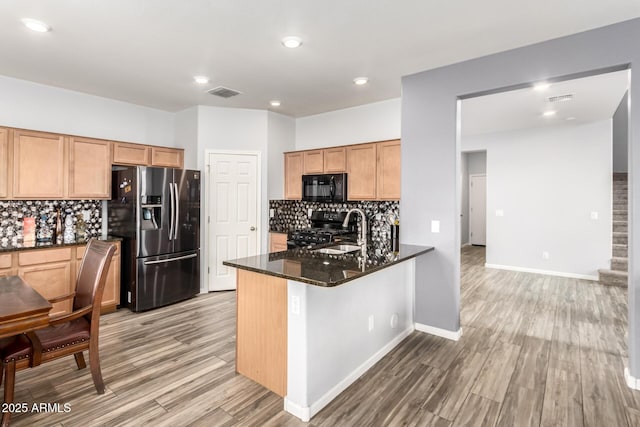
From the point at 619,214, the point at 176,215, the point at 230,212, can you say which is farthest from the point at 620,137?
the point at 176,215

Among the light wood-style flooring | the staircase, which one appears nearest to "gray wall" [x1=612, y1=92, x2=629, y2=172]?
the staircase

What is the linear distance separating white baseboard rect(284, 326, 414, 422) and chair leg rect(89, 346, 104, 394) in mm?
1359

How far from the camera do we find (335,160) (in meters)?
4.91

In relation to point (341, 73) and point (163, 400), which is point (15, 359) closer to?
point (163, 400)

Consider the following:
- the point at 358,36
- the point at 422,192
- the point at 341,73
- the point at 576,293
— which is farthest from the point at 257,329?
the point at 576,293

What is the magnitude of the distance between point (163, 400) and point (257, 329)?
785 mm

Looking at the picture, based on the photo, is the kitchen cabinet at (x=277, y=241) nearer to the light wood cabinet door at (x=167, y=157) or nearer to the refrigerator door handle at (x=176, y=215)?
the refrigerator door handle at (x=176, y=215)

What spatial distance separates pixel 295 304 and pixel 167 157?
12.4 ft

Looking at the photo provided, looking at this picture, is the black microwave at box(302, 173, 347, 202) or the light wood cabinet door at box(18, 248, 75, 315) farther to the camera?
the black microwave at box(302, 173, 347, 202)

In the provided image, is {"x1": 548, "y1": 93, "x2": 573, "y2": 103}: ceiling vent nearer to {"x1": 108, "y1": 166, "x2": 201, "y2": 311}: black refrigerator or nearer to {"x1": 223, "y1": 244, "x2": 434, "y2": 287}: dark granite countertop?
{"x1": 223, "y1": 244, "x2": 434, "y2": 287}: dark granite countertop

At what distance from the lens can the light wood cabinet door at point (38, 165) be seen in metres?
3.68

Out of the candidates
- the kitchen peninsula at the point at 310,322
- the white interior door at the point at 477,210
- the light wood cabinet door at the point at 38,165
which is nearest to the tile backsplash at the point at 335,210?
the kitchen peninsula at the point at 310,322

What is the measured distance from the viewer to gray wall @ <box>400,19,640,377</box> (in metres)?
2.82

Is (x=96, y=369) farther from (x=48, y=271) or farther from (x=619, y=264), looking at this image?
(x=619, y=264)
